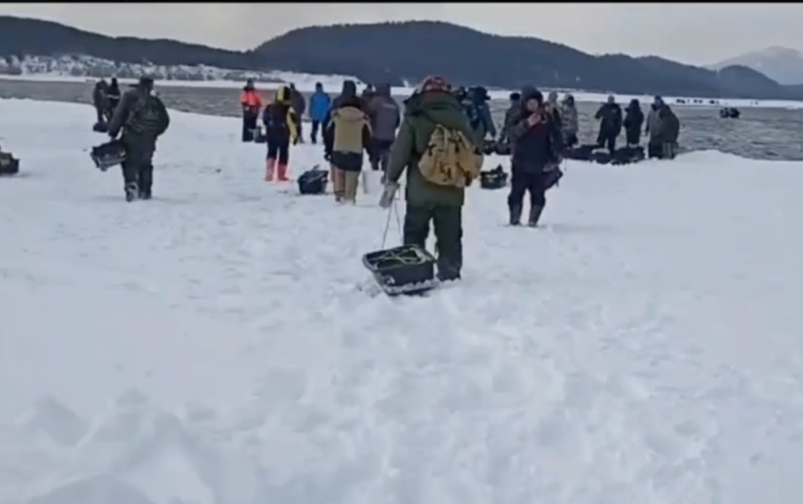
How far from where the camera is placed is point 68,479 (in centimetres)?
360

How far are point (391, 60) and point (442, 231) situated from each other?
68066mm

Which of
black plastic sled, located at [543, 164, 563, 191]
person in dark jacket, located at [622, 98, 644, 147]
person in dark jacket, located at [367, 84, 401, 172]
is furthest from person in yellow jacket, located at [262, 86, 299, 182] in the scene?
person in dark jacket, located at [622, 98, 644, 147]

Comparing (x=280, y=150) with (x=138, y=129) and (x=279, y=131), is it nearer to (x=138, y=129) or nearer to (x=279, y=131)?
(x=279, y=131)

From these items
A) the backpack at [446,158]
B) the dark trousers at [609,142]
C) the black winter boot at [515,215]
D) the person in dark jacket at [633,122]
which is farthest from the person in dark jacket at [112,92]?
the backpack at [446,158]

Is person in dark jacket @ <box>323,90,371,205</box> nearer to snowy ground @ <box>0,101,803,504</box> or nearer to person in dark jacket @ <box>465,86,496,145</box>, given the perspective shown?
A: snowy ground @ <box>0,101,803,504</box>

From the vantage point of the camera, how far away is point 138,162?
39.5ft

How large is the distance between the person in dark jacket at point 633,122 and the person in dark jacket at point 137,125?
14025 mm

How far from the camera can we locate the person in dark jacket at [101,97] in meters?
22.7

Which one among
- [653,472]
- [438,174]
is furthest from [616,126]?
[653,472]

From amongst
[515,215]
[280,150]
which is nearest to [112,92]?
[280,150]

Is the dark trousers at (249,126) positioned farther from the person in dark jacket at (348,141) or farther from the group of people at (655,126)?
the person in dark jacket at (348,141)

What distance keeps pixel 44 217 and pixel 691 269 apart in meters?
6.56

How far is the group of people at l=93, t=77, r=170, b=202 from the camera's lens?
11781 mm

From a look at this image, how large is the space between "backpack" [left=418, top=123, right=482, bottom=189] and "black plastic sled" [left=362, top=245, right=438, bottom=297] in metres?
0.59
